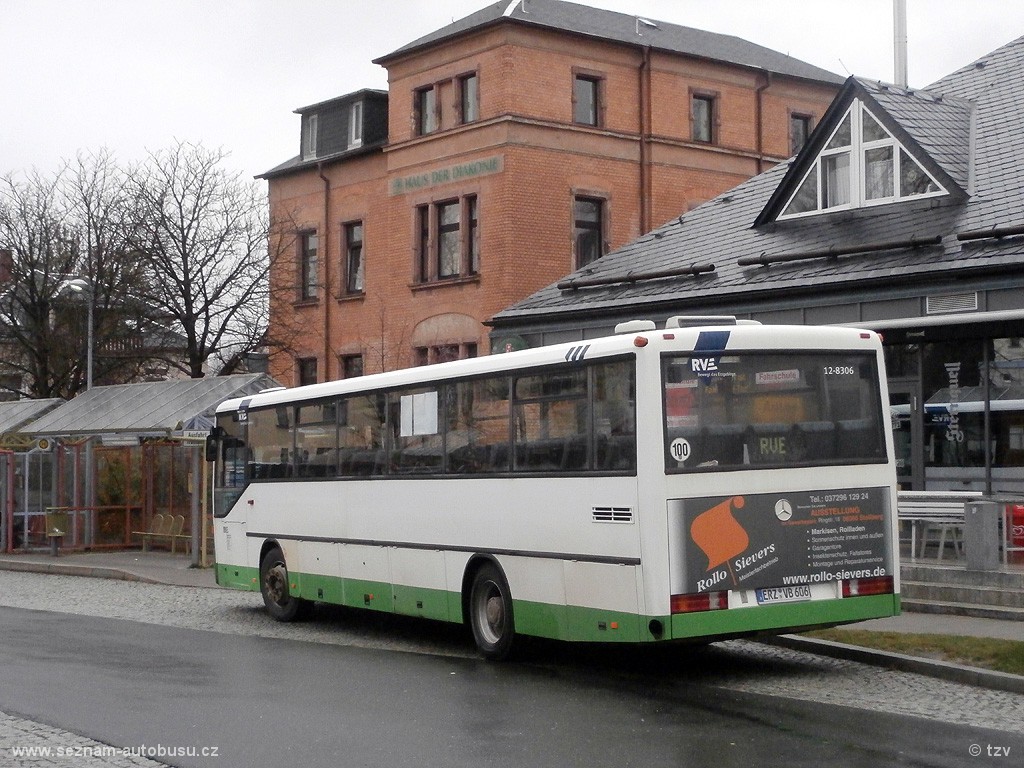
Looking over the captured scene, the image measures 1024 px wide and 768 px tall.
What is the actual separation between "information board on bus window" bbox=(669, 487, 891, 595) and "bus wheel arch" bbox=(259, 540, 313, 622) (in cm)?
757

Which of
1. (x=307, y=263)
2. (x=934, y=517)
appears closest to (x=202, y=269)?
(x=307, y=263)

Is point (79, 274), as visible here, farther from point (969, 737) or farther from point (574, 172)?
point (969, 737)

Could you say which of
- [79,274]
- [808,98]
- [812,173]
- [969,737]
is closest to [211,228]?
[79,274]

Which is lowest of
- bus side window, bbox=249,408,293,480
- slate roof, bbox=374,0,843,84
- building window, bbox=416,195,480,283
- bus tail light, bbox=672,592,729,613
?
bus tail light, bbox=672,592,729,613

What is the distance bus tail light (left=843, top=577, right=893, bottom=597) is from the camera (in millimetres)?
12422

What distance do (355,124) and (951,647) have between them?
105 feet

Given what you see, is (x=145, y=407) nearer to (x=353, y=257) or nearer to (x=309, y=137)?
(x=353, y=257)

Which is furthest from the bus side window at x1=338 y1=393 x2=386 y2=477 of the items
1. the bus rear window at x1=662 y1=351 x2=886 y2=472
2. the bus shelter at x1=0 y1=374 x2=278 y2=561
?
the bus shelter at x1=0 y1=374 x2=278 y2=561

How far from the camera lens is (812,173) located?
2486 centimetres

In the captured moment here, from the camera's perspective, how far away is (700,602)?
11.8m

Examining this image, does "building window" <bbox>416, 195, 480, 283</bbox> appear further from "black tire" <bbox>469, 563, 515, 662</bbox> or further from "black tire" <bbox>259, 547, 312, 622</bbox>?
"black tire" <bbox>469, 563, 515, 662</bbox>

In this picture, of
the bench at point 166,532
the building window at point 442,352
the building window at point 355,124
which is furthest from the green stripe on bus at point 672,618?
the building window at point 355,124

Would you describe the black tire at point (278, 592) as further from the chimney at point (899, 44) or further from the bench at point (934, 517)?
the chimney at point (899, 44)

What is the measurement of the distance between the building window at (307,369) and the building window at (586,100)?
421 inches
